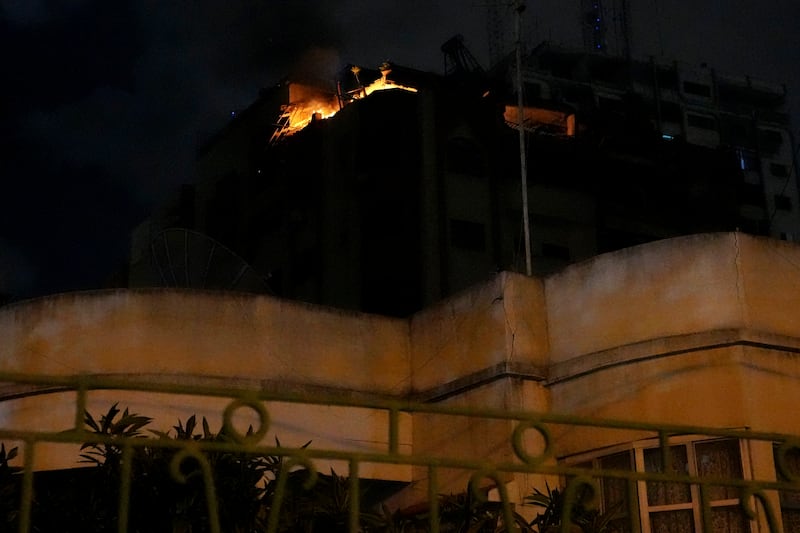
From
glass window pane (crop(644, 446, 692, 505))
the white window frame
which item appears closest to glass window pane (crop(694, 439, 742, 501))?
the white window frame

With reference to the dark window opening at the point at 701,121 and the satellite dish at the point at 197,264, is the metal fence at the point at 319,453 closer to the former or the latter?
the satellite dish at the point at 197,264

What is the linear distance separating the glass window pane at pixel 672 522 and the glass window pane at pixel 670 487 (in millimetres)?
126

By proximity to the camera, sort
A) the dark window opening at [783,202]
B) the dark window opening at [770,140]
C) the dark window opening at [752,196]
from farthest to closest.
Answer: the dark window opening at [770,140], the dark window opening at [783,202], the dark window opening at [752,196]

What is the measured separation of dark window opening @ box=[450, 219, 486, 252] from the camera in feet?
118

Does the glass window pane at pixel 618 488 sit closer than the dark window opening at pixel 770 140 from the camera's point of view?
Yes

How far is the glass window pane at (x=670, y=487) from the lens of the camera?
1248 centimetres

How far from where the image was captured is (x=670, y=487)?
41.6ft

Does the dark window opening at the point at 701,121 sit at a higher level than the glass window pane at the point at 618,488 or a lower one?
higher

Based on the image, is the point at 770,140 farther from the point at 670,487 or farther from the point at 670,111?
the point at 670,487

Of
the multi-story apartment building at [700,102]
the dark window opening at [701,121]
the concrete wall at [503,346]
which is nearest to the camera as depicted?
the concrete wall at [503,346]

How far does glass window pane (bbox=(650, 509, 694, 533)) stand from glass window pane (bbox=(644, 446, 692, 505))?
0.13 m

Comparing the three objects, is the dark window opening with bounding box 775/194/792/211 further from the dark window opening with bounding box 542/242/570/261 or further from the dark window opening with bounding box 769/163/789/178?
the dark window opening with bounding box 542/242/570/261

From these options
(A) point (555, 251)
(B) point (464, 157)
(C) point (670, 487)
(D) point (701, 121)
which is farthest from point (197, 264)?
(D) point (701, 121)

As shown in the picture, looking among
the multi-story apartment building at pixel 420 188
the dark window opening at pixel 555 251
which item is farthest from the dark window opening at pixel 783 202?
the dark window opening at pixel 555 251
